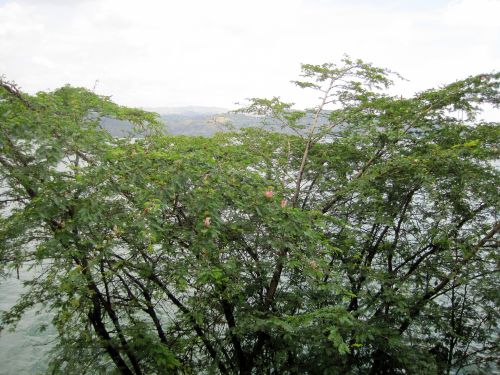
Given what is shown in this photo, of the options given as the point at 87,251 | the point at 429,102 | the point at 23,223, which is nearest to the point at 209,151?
the point at 87,251

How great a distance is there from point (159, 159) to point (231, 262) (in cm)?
177

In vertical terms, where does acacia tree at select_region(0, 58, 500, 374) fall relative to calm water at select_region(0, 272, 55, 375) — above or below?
above

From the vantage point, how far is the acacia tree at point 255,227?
502 centimetres

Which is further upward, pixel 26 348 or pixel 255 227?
pixel 255 227

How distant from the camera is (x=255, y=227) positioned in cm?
638

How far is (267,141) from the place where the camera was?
9.82 m

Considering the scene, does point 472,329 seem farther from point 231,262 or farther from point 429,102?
point 231,262

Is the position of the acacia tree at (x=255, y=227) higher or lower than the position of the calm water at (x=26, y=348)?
higher

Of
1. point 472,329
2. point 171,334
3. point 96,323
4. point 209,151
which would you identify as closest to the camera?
point 209,151

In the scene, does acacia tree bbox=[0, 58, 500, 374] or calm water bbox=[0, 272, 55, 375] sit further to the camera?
calm water bbox=[0, 272, 55, 375]

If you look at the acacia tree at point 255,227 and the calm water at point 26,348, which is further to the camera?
the calm water at point 26,348

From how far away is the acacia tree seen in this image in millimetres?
5016

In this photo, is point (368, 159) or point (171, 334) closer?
point (171, 334)

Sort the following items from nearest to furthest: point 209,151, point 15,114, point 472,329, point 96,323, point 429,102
A: point 15,114, point 209,151, point 96,323, point 429,102, point 472,329
